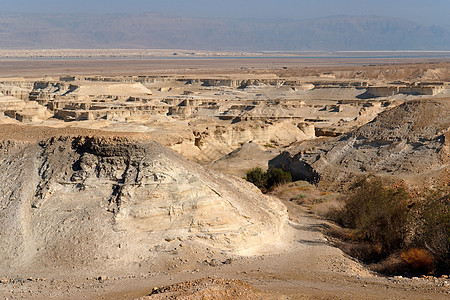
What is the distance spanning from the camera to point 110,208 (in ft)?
48.9

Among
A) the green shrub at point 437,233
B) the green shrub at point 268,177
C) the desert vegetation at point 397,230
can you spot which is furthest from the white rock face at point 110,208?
the green shrub at point 268,177

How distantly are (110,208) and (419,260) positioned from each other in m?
7.46

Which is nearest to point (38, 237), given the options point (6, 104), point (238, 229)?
point (238, 229)

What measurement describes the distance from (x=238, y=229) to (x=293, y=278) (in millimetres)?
2279

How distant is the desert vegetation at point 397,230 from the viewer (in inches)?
598

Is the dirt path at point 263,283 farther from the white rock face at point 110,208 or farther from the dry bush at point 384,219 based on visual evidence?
the dry bush at point 384,219

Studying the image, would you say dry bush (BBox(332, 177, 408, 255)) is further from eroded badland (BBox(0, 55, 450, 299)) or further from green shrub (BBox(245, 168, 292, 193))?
green shrub (BBox(245, 168, 292, 193))

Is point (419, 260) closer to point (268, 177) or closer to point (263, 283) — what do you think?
point (263, 283)

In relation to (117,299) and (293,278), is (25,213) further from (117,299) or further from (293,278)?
(293,278)

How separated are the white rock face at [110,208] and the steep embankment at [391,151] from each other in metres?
10.5

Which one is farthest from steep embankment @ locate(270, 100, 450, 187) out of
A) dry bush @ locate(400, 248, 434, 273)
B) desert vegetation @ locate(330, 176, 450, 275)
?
dry bush @ locate(400, 248, 434, 273)

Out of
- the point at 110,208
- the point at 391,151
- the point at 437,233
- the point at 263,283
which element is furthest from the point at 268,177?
the point at 263,283

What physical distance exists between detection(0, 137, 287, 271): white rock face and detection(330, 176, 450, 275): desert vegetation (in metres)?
2.85

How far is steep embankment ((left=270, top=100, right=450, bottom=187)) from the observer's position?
2517 cm
